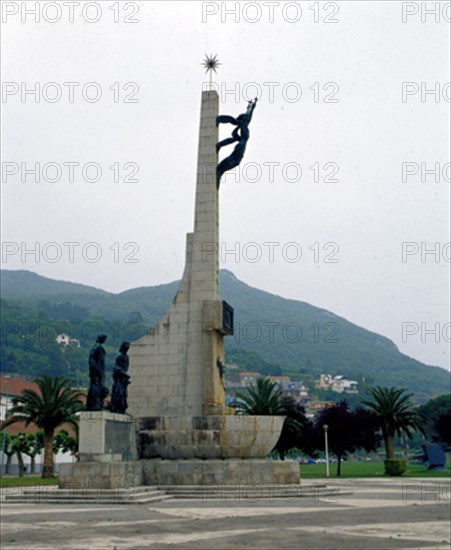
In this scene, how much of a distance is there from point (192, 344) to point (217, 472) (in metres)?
5.04

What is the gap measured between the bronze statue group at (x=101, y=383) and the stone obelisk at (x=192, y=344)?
7.20 feet

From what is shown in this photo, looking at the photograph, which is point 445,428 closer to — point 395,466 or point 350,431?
point 350,431

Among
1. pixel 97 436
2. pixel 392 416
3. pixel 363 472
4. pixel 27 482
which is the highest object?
pixel 97 436

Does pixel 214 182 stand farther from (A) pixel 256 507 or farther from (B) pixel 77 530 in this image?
(B) pixel 77 530

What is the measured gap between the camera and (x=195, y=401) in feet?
87.1

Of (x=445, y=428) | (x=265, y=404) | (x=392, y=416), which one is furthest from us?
(x=445, y=428)

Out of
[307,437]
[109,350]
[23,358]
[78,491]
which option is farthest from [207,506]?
[109,350]

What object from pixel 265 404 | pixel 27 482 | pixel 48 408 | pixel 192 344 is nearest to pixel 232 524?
pixel 192 344

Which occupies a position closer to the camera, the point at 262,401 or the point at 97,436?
the point at 97,436

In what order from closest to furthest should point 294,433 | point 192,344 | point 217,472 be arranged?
point 217,472, point 192,344, point 294,433

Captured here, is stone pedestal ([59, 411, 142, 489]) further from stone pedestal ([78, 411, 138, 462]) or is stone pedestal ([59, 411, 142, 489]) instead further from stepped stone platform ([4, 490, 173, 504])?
stepped stone platform ([4, 490, 173, 504])

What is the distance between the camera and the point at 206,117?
29.2 metres

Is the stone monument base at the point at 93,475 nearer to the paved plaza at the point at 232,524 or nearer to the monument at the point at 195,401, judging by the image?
the monument at the point at 195,401

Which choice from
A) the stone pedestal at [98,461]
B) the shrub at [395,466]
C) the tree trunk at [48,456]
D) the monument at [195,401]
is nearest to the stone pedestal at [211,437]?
the monument at [195,401]
